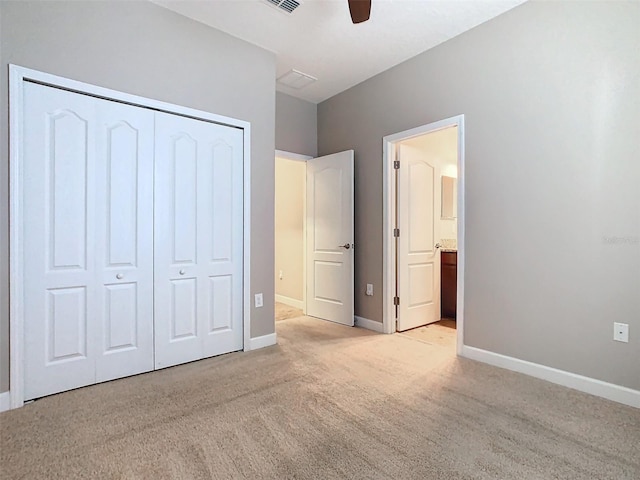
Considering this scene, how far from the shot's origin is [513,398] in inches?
83.0

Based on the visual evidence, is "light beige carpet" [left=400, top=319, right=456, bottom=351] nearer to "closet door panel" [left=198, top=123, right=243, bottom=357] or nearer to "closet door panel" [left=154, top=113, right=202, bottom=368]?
"closet door panel" [left=198, top=123, right=243, bottom=357]

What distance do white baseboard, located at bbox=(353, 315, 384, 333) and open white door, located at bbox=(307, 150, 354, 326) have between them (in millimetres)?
112

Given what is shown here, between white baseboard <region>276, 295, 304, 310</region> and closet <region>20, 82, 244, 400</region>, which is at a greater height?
closet <region>20, 82, 244, 400</region>

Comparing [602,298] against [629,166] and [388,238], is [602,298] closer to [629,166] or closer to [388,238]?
[629,166]

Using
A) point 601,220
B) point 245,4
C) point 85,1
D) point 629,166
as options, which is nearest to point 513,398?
point 601,220

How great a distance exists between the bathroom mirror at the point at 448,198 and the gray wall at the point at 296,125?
1.69 m

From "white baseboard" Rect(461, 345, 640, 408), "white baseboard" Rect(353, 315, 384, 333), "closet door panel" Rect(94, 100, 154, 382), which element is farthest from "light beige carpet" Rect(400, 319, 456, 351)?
"closet door panel" Rect(94, 100, 154, 382)

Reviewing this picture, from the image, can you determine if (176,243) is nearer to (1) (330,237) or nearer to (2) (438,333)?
(1) (330,237)

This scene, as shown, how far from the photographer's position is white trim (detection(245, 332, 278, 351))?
301 cm

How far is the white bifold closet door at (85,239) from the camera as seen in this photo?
2.05m

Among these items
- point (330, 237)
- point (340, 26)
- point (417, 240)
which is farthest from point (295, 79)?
point (417, 240)

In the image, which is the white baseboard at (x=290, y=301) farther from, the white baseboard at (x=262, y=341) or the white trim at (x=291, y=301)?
the white baseboard at (x=262, y=341)

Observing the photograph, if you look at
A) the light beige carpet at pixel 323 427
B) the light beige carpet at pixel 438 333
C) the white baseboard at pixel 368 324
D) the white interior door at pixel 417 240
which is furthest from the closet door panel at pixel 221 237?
the light beige carpet at pixel 438 333

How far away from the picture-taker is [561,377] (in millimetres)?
2314
